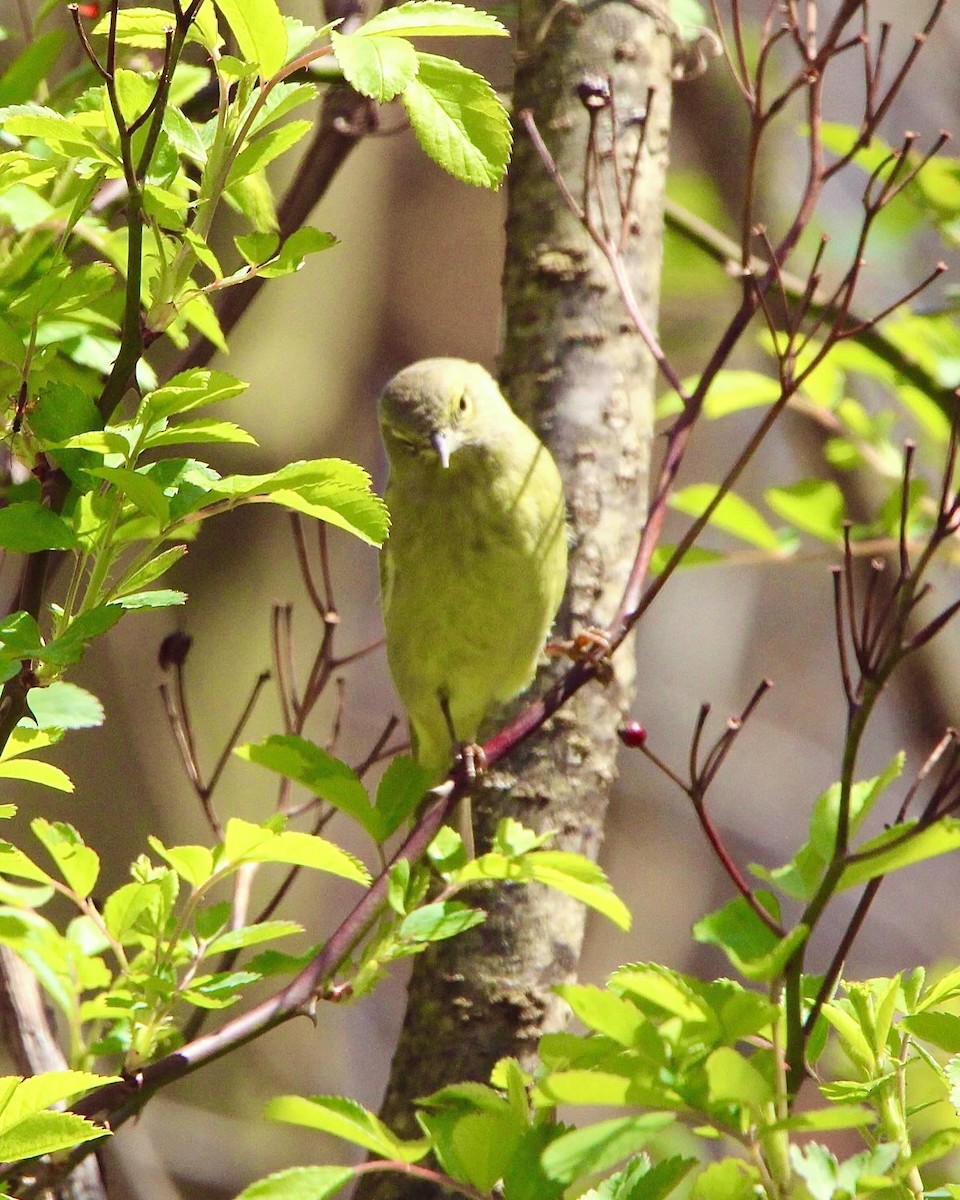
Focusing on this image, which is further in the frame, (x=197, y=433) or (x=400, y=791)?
A: (x=400, y=791)

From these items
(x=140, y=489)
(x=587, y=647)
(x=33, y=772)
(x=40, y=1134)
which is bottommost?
(x=587, y=647)

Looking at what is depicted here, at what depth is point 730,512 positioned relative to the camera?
3332mm

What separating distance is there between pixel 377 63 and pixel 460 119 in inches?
5.3

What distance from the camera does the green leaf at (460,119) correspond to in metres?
1.42

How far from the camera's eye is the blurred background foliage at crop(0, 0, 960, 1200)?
4863mm

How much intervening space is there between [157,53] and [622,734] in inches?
88.9

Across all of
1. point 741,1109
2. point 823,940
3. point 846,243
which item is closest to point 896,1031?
point 741,1109

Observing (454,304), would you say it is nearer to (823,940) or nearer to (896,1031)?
(823,940)

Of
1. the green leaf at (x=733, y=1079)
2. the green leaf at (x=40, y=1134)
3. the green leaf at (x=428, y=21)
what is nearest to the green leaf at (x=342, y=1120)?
the green leaf at (x=40, y=1134)

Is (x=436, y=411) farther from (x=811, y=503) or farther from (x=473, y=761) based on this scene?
(x=473, y=761)

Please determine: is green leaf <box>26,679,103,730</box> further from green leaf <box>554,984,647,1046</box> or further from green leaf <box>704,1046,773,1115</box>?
green leaf <box>704,1046,773,1115</box>

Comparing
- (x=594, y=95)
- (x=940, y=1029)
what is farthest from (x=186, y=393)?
(x=594, y=95)

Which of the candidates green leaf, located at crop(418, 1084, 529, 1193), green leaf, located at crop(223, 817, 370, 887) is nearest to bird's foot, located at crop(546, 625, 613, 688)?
green leaf, located at crop(223, 817, 370, 887)

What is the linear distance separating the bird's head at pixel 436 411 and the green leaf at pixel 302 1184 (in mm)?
1948
